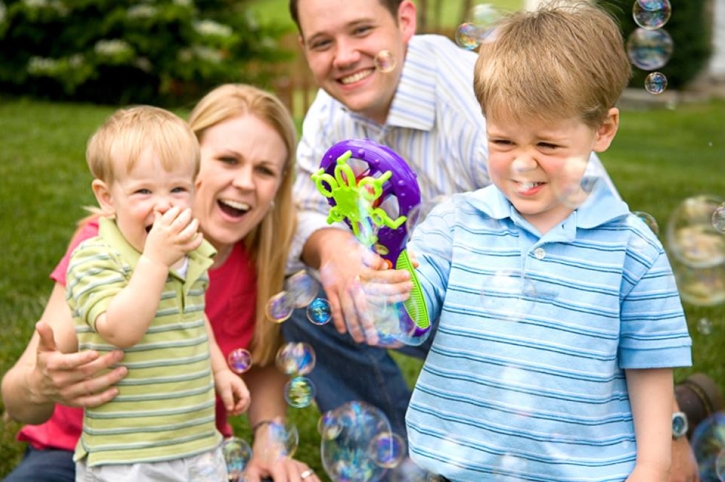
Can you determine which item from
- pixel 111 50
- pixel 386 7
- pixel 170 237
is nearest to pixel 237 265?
A: pixel 170 237

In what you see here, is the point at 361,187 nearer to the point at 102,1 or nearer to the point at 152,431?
the point at 152,431

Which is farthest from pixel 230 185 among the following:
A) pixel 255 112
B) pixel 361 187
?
pixel 361 187

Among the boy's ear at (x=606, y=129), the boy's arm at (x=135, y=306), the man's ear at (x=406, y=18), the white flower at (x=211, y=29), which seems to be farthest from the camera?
the white flower at (x=211, y=29)

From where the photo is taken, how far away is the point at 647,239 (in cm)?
205

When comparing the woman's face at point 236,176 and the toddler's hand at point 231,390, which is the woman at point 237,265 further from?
the toddler's hand at point 231,390

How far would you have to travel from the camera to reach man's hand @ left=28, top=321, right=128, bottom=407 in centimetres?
233

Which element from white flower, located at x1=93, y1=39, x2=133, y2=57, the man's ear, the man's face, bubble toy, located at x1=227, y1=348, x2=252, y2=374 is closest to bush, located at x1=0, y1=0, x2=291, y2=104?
white flower, located at x1=93, y1=39, x2=133, y2=57

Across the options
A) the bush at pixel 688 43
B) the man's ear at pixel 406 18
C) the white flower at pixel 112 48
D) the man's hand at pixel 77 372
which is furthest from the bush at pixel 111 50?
the man's hand at pixel 77 372

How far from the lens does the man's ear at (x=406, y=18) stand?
313 cm

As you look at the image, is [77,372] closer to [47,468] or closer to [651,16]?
[47,468]

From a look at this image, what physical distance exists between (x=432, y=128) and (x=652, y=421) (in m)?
1.34

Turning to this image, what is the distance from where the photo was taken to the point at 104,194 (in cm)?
242

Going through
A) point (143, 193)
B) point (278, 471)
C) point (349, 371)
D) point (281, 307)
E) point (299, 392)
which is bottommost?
point (278, 471)

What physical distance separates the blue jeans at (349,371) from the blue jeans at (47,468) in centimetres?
76
